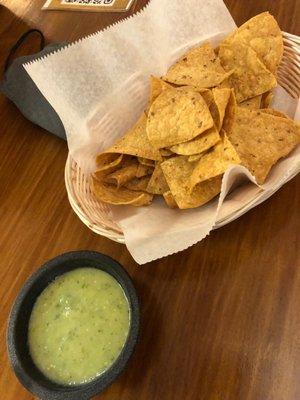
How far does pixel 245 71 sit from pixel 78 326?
2.37 ft

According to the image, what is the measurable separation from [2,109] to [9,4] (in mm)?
581

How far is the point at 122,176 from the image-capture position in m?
0.99

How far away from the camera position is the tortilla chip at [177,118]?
907 mm

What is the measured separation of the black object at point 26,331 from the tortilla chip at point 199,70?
1.63 feet

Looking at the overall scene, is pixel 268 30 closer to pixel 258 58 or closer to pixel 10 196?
pixel 258 58

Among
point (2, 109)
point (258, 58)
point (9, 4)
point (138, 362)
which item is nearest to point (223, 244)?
point (138, 362)

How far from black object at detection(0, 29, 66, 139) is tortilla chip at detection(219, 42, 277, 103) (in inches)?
18.7

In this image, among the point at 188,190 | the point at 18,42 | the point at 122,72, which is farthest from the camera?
the point at 18,42

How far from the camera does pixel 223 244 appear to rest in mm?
884

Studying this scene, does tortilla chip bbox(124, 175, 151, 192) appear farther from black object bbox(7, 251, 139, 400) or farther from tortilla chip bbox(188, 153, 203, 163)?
black object bbox(7, 251, 139, 400)

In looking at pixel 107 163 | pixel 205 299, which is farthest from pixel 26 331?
pixel 107 163

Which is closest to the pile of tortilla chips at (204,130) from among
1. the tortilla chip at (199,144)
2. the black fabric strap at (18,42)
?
the tortilla chip at (199,144)

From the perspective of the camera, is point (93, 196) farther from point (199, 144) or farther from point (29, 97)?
point (29, 97)

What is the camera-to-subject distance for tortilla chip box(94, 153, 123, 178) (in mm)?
1006
